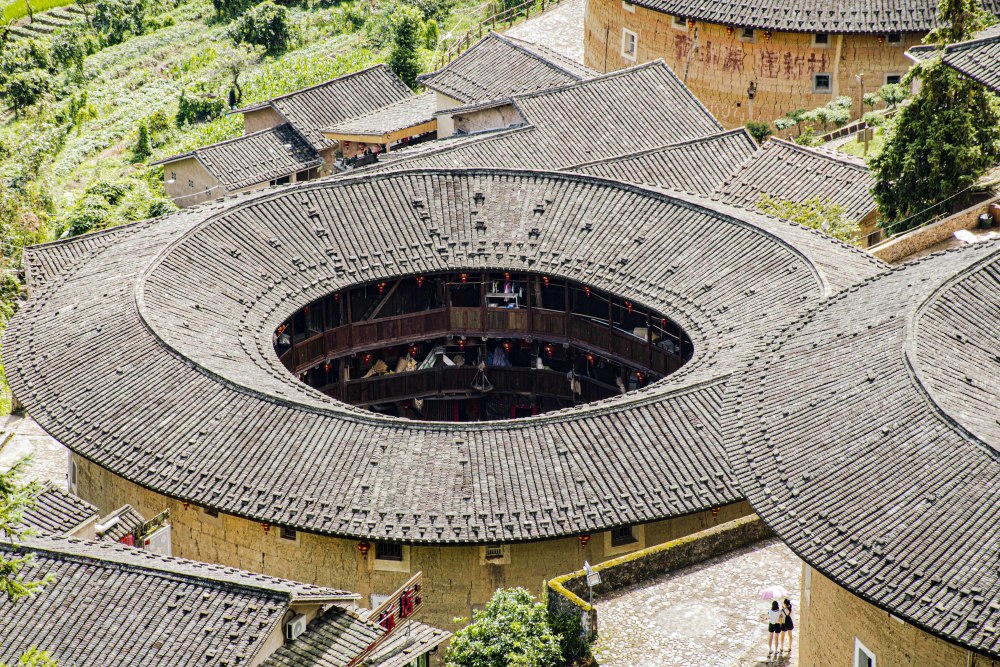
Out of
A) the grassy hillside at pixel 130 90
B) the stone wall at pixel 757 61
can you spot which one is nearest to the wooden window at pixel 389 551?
the grassy hillside at pixel 130 90

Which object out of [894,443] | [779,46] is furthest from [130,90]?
[894,443]

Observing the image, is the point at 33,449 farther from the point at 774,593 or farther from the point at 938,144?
the point at 938,144

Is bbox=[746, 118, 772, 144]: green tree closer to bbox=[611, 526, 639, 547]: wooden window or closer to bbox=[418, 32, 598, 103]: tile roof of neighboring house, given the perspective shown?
bbox=[418, 32, 598, 103]: tile roof of neighboring house

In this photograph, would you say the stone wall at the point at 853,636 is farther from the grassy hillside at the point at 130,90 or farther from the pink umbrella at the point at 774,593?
the grassy hillside at the point at 130,90

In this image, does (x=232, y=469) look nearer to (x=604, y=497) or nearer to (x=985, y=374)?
(x=604, y=497)

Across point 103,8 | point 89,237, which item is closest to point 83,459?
point 89,237

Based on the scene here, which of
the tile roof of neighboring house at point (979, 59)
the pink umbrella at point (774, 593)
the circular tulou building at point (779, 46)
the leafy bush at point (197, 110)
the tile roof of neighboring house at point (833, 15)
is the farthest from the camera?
the leafy bush at point (197, 110)

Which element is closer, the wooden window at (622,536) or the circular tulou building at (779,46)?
the wooden window at (622,536)
